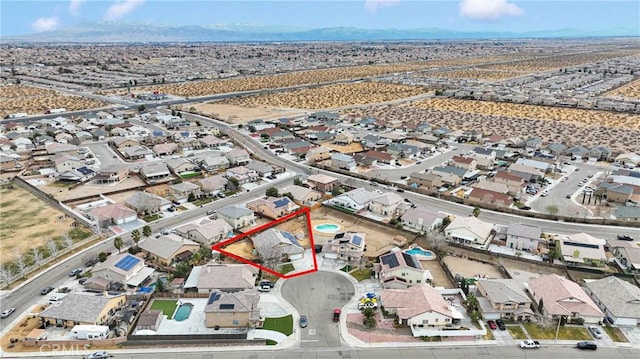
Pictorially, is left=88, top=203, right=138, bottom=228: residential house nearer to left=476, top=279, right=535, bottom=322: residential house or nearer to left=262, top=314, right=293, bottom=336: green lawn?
left=262, top=314, right=293, bottom=336: green lawn

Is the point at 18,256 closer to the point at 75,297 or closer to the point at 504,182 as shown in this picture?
the point at 75,297

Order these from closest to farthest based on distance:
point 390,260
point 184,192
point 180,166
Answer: point 390,260
point 184,192
point 180,166

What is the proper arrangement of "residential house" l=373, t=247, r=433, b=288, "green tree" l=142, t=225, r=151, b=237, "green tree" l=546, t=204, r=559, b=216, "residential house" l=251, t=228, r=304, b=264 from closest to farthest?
"residential house" l=373, t=247, r=433, b=288 < "residential house" l=251, t=228, r=304, b=264 < "green tree" l=142, t=225, r=151, b=237 < "green tree" l=546, t=204, r=559, b=216

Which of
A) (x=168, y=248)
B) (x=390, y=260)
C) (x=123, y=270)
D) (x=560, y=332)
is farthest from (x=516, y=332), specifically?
(x=123, y=270)

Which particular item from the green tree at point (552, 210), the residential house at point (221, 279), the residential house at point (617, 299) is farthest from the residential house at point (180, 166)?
the residential house at point (617, 299)

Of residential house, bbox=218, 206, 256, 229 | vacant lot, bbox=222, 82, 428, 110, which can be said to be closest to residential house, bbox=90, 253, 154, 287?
residential house, bbox=218, 206, 256, 229

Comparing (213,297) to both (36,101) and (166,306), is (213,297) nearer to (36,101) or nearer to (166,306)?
(166,306)

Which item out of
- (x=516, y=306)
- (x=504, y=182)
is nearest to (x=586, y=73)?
(x=504, y=182)
